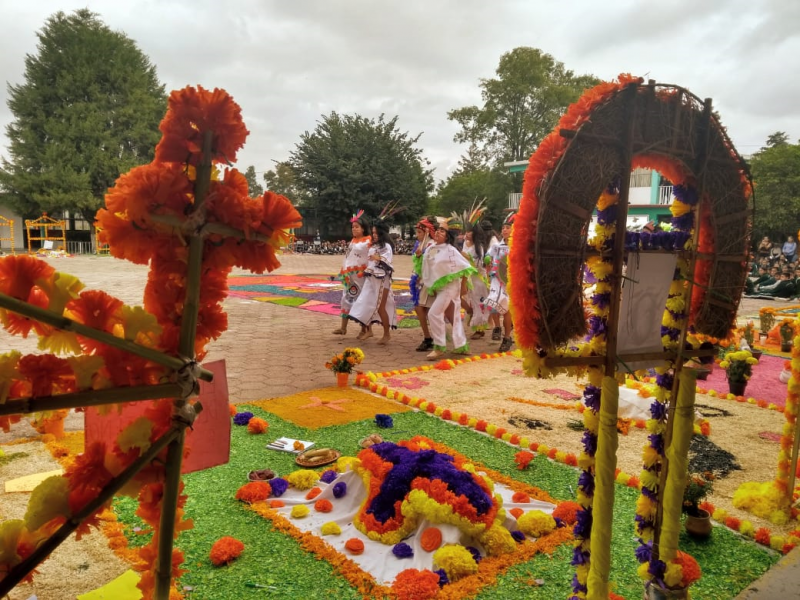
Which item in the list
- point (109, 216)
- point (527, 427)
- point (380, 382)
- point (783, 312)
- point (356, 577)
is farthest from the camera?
Result: point (783, 312)

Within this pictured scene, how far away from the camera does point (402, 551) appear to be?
2938 millimetres

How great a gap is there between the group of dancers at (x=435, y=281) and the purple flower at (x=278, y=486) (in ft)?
14.5

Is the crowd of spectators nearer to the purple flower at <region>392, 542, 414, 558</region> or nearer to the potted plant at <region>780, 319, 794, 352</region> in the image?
the potted plant at <region>780, 319, 794, 352</region>

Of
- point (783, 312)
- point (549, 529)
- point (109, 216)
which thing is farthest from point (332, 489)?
point (783, 312)

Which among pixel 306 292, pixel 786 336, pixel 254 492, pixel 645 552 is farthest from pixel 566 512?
pixel 306 292

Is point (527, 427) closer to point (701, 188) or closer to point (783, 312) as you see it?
point (701, 188)

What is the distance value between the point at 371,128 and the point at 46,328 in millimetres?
37642

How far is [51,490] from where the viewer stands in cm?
145

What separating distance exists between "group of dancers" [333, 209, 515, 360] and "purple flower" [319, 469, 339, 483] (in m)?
4.18

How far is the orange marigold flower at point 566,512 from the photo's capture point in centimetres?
336

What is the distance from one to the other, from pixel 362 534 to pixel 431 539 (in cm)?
44

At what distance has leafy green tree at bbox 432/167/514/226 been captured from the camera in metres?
34.5

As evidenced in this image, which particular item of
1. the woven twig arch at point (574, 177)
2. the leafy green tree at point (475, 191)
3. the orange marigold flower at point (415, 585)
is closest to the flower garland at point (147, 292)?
the woven twig arch at point (574, 177)

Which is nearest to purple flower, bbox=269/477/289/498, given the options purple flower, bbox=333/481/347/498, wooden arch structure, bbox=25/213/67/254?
purple flower, bbox=333/481/347/498
